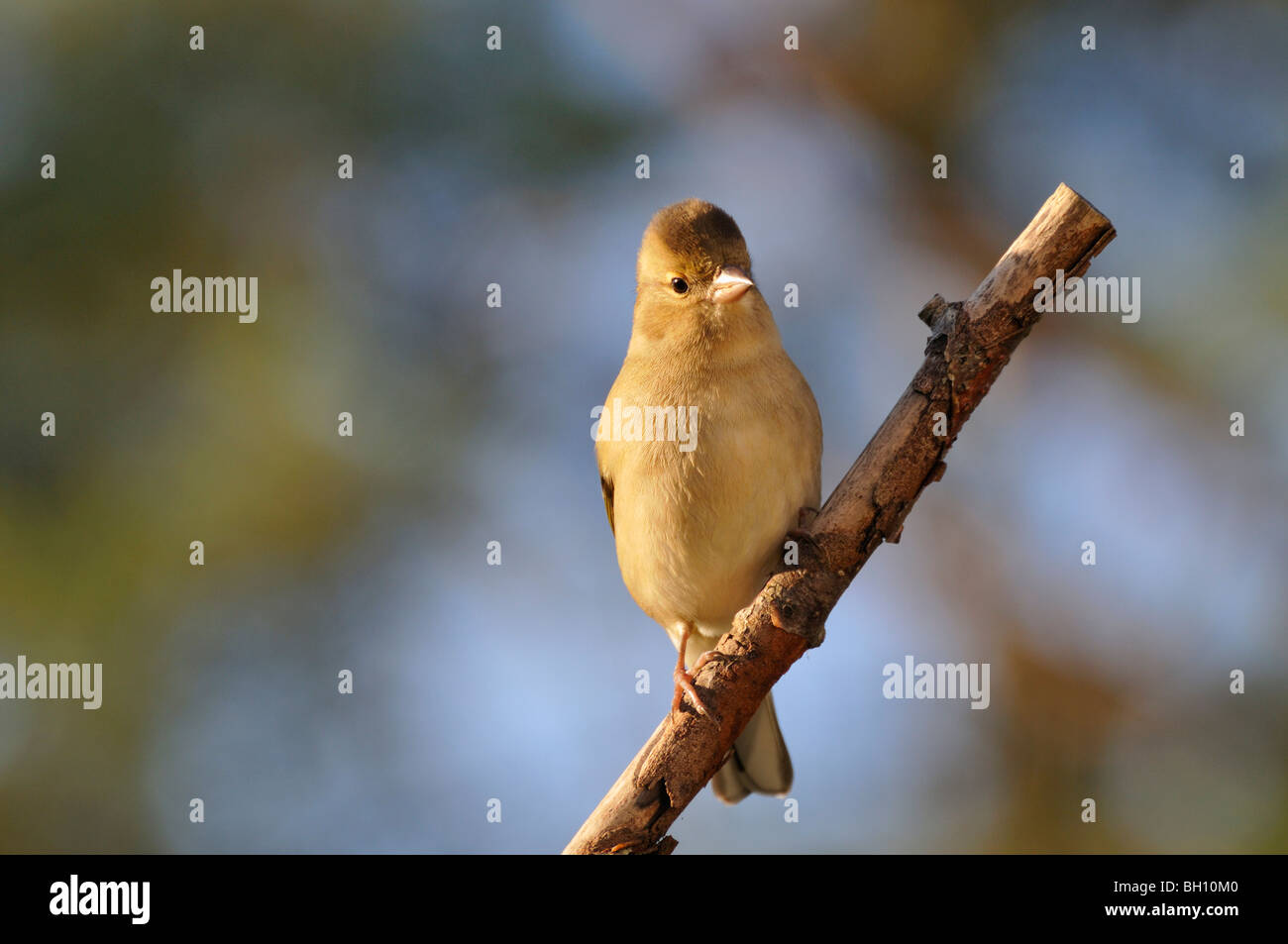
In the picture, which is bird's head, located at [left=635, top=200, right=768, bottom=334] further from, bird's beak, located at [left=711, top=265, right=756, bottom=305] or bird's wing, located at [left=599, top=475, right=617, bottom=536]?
bird's wing, located at [left=599, top=475, right=617, bottom=536]

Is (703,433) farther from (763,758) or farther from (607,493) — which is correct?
(763,758)

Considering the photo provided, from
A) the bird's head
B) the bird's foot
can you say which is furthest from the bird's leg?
Result: the bird's head

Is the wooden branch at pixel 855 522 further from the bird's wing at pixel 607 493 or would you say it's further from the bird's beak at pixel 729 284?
the bird's wing at pixel 607 493

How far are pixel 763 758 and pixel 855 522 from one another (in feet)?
5.06

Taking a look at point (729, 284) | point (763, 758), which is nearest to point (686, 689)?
point (763, 758)

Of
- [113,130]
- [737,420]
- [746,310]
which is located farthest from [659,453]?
[113,130]

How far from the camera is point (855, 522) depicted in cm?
365

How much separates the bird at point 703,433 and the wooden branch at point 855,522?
0.14 metres

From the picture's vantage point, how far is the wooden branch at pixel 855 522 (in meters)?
3.48

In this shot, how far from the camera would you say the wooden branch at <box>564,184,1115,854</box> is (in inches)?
137

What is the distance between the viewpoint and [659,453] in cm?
412

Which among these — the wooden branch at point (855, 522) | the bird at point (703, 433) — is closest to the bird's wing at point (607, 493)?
the bird at point (703, 433)

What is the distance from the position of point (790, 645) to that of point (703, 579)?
59 centimetres

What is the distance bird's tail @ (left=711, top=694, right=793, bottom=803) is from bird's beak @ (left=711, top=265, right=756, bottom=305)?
1.71 metres
